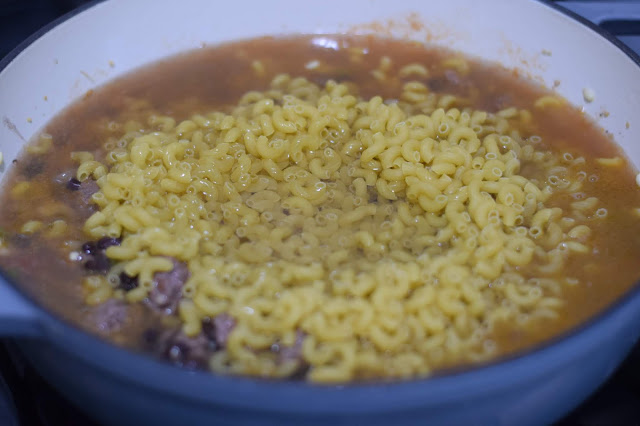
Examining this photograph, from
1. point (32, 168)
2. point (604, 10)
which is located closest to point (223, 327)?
point (32, 168)

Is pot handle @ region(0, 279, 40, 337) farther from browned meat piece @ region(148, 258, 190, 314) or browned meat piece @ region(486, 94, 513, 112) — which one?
browned meat piece @ region(486, 94, 513, 112)

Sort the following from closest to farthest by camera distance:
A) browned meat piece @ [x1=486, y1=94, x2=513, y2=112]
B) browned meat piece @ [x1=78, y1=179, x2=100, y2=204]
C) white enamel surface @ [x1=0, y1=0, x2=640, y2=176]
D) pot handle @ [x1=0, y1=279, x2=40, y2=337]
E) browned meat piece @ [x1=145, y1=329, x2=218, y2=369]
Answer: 1. pot handle @ [x1=0, y1=279, x2=40, y2=337]
2. browned meat piece @ [x1=145, y1=329, x2=218, y2=369]
3. browned meat piece @ [x1=78, y1=179, x2=100, y2=204]
4. white enamel surface @ [x1=0, y1=0, x2=640, y2=176]
5. browned meat piece @ [x1=486, y1=94, x2=513, y2=112]

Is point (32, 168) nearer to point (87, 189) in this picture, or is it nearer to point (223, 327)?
point (87, 189)

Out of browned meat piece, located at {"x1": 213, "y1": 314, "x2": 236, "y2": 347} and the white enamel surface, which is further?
the white enamel surface

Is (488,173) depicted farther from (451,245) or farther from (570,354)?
(570,354)

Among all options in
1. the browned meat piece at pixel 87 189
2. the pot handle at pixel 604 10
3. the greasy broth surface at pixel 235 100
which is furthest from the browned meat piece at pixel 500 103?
the browned meat piece at pixel 87 189

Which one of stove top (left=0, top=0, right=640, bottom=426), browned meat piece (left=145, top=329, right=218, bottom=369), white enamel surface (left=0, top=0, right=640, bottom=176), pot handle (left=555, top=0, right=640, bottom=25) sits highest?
pot handle (left=555, top=0, right=640, bottom=25)

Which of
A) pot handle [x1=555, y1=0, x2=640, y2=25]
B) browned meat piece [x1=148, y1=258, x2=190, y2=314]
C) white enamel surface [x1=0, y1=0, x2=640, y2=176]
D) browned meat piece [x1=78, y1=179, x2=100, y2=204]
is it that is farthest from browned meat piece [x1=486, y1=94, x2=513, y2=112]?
browned meat piece [x1=78, y1=179, x2=100, y2=204]
